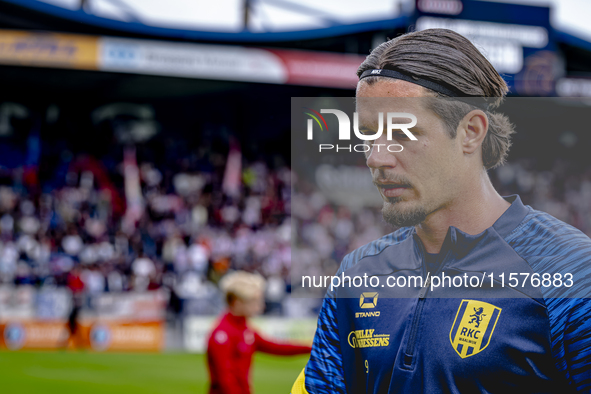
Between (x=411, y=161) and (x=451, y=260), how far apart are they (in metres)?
0.27

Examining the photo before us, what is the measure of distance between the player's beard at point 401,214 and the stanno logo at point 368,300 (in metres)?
0.21

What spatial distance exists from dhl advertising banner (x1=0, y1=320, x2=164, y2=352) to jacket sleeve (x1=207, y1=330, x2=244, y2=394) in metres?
9.52

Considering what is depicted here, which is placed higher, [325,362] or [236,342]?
[325,362]

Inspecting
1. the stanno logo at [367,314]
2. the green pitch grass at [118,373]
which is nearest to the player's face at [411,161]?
the stanno logo at [367,314]

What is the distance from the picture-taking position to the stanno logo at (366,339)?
1538mm

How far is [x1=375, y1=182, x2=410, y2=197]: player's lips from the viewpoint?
1.51m

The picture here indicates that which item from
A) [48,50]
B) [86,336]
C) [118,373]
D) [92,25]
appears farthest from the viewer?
[92,25]

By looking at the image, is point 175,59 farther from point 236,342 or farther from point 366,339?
point 366,339

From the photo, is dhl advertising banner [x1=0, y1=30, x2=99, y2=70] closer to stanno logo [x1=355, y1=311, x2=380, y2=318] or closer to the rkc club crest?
stanno logo [x1=355, y1=311, x2=380, y2=318]

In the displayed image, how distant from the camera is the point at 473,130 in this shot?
150 centimetres

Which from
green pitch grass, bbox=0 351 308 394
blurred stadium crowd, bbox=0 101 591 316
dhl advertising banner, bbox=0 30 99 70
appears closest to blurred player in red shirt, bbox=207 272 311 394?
green pitch grass, bbox=0 351 308 394

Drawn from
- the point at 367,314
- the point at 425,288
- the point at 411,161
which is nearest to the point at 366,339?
the point at 367,314

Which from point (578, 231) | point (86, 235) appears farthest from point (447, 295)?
point (86, 235)

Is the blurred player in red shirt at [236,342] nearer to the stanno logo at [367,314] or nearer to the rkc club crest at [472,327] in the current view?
the stanno logo at [367,314]
